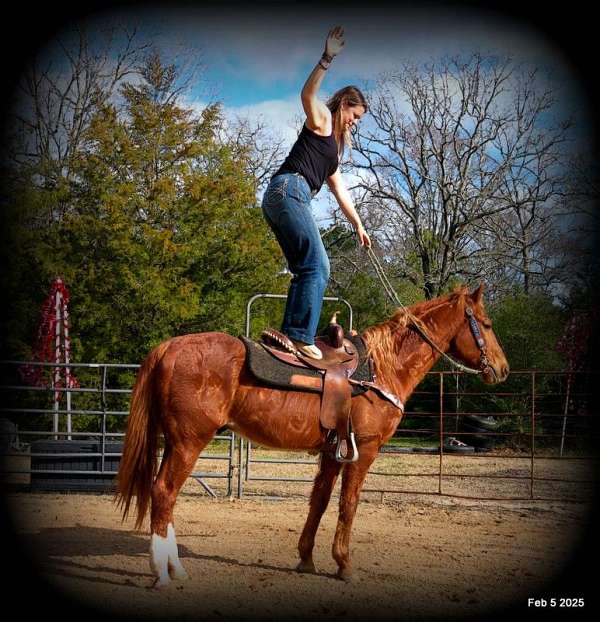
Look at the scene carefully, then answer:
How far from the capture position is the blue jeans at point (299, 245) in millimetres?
4289

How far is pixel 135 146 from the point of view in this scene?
14.8 m

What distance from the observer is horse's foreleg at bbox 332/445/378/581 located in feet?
14.6

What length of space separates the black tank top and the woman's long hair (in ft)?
0.33

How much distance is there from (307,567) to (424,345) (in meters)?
1.83

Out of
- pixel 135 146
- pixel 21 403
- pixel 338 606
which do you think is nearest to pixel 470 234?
pixel 135 146

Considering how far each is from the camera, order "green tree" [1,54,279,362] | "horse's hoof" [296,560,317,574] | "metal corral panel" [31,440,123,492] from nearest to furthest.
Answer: "horse's hoof" [296,560,317,574], "metal corral panel" [31,440,123,492], "green tree" [1,54,279,362]

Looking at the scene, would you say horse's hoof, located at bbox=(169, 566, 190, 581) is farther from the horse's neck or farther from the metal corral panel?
the metal corral panel

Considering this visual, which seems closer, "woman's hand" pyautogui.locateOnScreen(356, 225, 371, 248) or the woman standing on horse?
the woman standing on horse

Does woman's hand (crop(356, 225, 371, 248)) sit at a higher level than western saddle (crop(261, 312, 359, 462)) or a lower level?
higher

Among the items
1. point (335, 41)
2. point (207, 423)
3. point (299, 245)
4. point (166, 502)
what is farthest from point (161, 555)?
point (335, 41)

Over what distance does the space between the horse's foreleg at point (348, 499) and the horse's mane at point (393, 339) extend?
0.56m

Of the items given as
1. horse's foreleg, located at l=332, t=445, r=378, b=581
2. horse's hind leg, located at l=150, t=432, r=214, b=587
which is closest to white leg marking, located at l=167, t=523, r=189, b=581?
horse's hind leg, located at l=150, t=432, r=214, b=587

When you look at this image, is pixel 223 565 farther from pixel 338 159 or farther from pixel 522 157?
pixel 522 157

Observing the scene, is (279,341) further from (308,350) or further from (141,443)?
(141,443)
